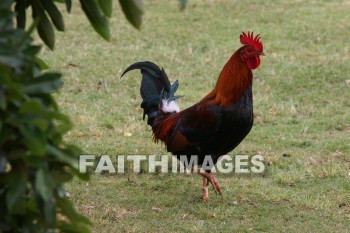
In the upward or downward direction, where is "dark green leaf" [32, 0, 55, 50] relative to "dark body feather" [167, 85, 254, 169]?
upward

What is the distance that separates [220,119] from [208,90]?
4142mm

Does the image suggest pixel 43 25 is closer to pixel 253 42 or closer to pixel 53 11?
pixel 53 11

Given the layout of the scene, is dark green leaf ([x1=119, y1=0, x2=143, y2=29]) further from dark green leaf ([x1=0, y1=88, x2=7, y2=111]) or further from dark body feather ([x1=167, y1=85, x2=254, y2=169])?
dark body feather ([x1=167, y1=85, x2=254, y2=169])

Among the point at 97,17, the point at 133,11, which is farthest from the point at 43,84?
the point at 97,17

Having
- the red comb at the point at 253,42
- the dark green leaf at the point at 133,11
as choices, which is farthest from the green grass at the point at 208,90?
the dark green leaf at the point at 133,11

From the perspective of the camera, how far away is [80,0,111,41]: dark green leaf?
2.98 m

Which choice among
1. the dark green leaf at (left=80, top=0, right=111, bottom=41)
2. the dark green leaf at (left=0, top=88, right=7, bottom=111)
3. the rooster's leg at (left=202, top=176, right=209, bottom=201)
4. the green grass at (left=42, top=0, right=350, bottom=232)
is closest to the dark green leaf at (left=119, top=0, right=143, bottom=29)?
the dark green leaf at (left=80, top=0, right=111, bottom=41)

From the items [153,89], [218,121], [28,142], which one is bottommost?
[218,121]

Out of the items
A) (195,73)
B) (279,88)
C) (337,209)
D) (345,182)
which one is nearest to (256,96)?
(279,88)

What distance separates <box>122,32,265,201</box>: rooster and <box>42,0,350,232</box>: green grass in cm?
39

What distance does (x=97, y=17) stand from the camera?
3.00 metres

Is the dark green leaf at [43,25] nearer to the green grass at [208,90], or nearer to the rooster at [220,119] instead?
the green grass at [208,90]

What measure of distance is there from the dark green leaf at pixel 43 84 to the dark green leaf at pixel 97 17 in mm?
843

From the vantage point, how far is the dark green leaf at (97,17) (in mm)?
2984
